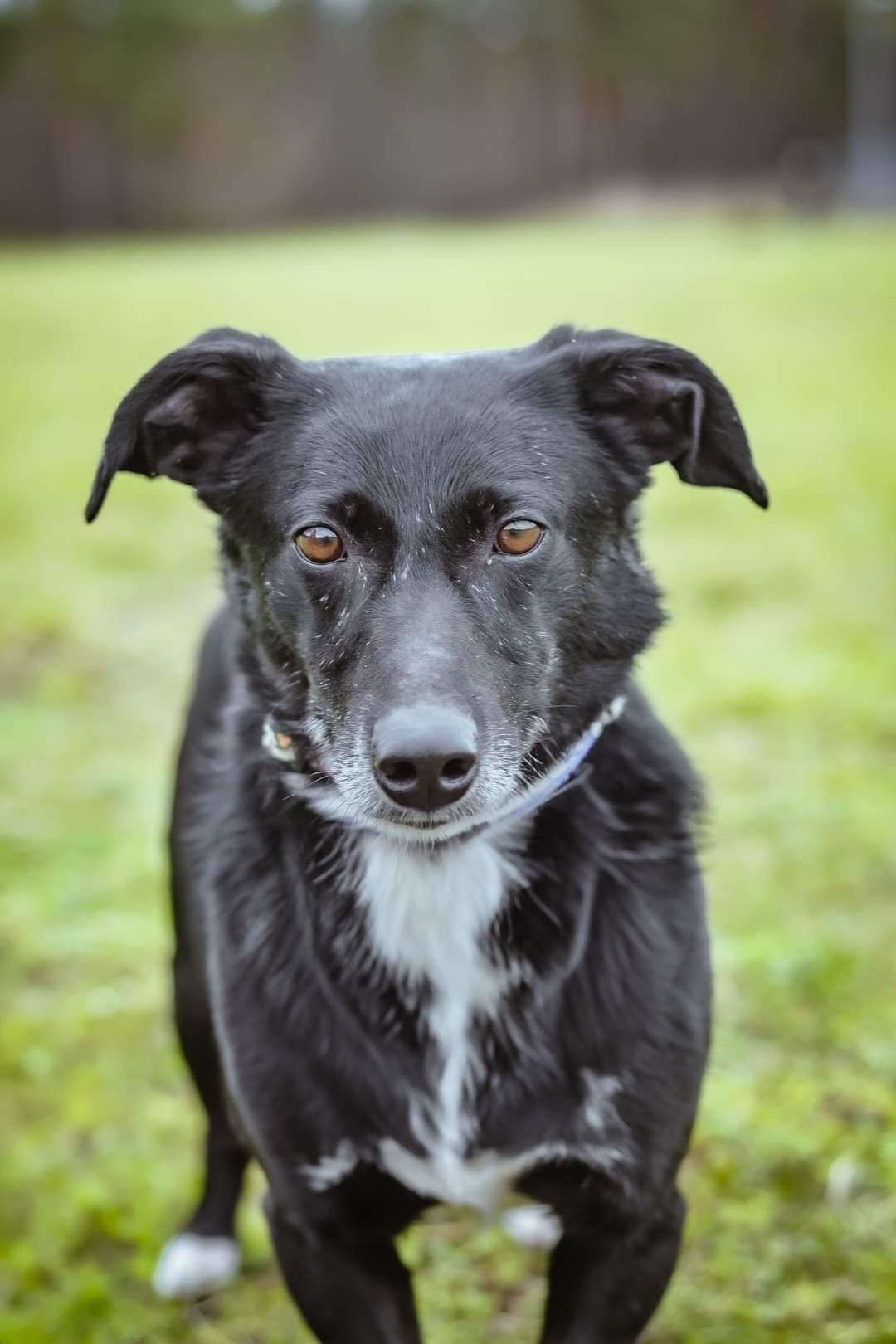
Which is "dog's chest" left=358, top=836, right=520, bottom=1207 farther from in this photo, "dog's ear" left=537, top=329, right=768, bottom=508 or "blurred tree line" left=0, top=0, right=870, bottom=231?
"blurred tree line" left=0, top=0, right=870, bottom=231

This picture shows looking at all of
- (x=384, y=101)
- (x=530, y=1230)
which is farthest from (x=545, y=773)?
(x=384, y=101)

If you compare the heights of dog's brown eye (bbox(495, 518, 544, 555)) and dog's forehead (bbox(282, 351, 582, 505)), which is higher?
dog's forehead (bbox(282, 351, 582, 505))

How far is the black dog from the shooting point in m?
2.06

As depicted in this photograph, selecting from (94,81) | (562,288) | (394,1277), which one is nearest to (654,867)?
(394,1277)

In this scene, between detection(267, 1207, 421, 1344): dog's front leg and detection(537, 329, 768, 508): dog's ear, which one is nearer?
detection(267, 1207, 421, 1344): dog's front leg

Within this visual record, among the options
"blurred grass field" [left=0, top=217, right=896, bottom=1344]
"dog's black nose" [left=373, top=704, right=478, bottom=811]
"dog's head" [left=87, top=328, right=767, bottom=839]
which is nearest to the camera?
"dog's black nose" [left=373, top=704, right=478, bottom=811]

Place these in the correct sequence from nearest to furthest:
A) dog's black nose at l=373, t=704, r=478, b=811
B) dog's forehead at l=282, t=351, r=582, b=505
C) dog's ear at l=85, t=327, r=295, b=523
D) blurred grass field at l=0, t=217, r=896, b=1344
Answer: dog's black nose at l=373, t=704, r=478, b=811, dog's forehead at l=282, t=351, r=582, b=505, dog's ear at l=85, t=327, r=295, b=523, blurred grass field at l=0, t=217, r=896, b=1344

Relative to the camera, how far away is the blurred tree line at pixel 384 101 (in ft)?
95.0

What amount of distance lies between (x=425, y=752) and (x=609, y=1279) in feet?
2.85

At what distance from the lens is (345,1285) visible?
2082 millimetres

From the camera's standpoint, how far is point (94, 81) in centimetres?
2895

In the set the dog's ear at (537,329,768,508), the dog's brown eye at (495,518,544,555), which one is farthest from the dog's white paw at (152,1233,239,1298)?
the dog's ear at (537,329,768,508)

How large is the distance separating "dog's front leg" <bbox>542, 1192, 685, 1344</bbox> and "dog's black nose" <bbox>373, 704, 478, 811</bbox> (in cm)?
73

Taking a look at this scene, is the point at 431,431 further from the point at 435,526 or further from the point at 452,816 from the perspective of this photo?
the point at 452,816
